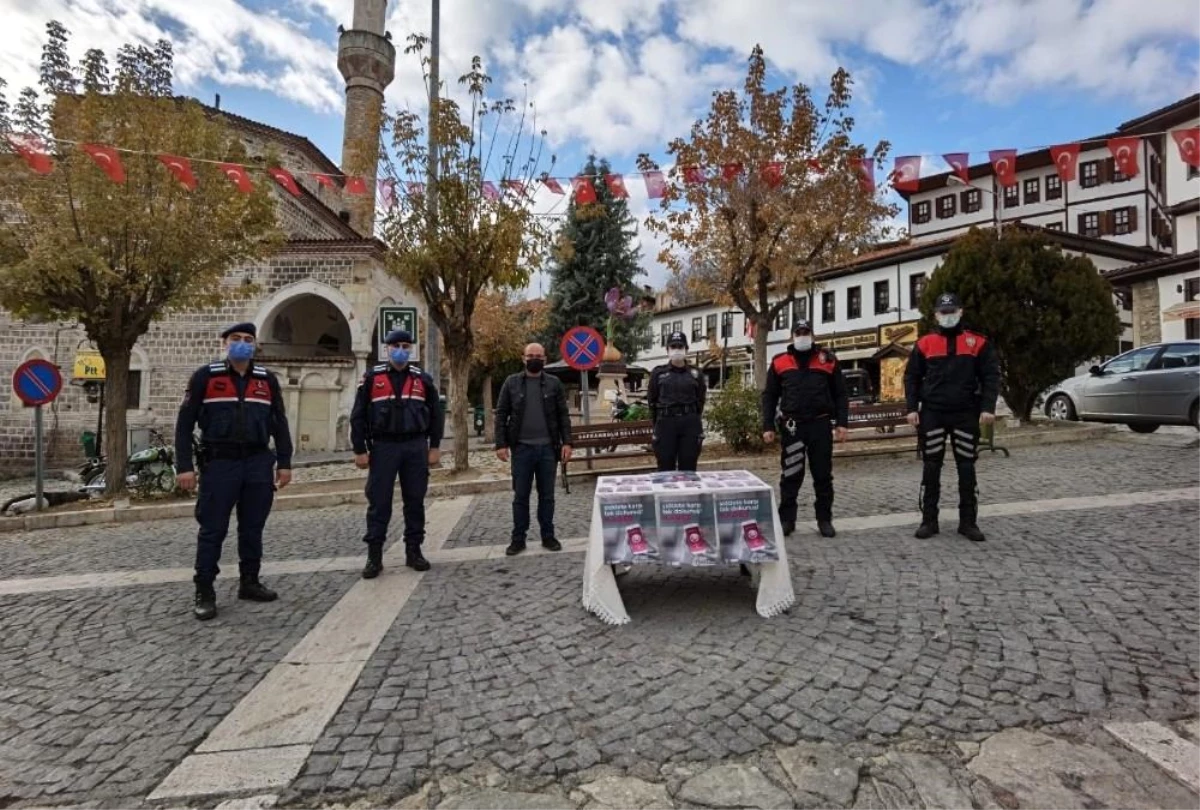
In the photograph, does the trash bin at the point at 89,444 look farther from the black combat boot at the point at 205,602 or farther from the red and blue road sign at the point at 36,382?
the black combat boot at the point at 205,602

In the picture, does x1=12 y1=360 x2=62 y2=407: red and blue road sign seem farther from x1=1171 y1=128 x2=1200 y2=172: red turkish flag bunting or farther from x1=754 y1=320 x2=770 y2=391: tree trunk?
x1=1171 y1=128 x2=1200 y2=172: red turkish flag bunting

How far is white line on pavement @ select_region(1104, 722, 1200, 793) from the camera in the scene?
2.26 metres

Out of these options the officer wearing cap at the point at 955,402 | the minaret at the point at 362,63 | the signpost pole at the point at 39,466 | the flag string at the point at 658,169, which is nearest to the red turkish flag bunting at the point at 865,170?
the flag string at the point at 658,169

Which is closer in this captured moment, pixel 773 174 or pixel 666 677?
pixel 666 677

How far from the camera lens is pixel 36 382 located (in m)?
9.18

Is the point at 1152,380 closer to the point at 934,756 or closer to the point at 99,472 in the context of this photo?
the point at 934,756

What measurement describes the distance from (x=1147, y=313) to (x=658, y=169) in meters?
20.9

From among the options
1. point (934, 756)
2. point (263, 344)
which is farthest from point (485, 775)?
point (263, 344)

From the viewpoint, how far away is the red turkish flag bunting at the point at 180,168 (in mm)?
9625

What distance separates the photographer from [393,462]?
207 inches

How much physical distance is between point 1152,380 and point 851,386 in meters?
11.9

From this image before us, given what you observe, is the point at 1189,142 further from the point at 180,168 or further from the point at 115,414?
the point at 115,414

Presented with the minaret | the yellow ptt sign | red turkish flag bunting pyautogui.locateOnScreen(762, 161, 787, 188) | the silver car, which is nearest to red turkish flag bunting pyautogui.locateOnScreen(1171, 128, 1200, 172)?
the silver car

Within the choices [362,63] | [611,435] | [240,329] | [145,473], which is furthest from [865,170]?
[362,63]
